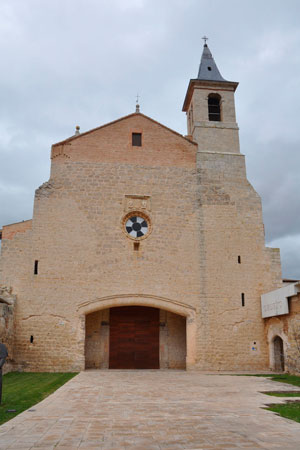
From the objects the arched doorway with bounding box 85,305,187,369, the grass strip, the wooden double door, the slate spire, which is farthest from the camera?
the slate spire

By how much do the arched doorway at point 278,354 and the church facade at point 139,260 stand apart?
453 millimetres

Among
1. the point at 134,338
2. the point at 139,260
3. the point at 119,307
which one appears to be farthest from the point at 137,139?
the point at 134,338

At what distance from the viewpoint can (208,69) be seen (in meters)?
20.3

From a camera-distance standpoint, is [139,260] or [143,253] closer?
[139,260]

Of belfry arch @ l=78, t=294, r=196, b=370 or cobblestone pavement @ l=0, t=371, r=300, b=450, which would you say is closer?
cobblestone pavement @ l=0, t=371, r=300, b=450

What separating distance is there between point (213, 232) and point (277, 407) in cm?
984

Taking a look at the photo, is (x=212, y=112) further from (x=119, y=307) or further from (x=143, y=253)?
(x=119, y=307)

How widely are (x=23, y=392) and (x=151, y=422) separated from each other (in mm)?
4172

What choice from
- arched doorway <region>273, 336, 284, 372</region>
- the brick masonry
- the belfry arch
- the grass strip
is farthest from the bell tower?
the grass strip

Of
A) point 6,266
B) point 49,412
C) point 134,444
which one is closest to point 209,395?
point 49,412

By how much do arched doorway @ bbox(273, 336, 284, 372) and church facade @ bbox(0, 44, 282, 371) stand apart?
0.45 meters

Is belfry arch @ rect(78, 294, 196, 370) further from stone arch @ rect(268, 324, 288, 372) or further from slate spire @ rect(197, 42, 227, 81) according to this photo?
slate spire @ rect(197, 42, 227, 81)

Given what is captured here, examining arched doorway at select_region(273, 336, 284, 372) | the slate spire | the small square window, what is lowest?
arched doorway at select_region(273, 336, 284, 372)

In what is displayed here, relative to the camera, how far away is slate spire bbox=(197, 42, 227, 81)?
774 inches
